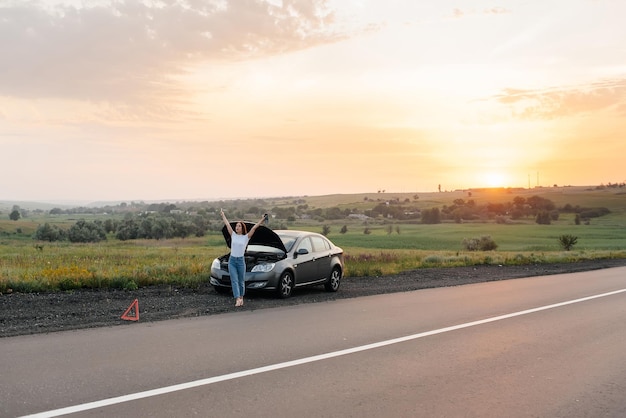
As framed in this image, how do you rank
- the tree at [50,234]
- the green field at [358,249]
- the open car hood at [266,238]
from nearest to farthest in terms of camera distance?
the open car hood at [266,238]
the green field at [358,249]
the tree at [50,234]

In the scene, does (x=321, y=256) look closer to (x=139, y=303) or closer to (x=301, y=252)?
(x=301, y=252)

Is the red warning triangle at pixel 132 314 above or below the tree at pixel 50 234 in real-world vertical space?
above

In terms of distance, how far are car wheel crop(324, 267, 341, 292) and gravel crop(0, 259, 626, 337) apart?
200 mm

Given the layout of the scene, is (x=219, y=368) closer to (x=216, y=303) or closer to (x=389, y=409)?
(x=389, y=409)

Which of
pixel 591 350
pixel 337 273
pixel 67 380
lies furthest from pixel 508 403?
pixel 337 273

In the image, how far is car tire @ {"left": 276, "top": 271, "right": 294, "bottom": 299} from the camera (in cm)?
1424

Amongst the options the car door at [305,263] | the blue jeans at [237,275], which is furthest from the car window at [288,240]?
the blue jeans at [237,275]

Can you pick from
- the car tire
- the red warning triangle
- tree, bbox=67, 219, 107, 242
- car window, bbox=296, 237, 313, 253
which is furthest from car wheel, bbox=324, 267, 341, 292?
tree, bbox=67, 219, 107, 242

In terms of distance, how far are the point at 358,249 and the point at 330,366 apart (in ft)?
162

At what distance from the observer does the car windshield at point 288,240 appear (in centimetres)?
1509

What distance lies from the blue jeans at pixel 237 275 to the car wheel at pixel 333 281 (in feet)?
11.4

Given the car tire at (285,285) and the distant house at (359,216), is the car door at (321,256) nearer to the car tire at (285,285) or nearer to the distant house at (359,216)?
the car tire at (285,285)

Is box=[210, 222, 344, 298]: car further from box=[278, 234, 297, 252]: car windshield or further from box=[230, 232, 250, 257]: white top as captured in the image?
box=[230, 232, 250, 257]: white top

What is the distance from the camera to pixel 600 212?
119938mm
